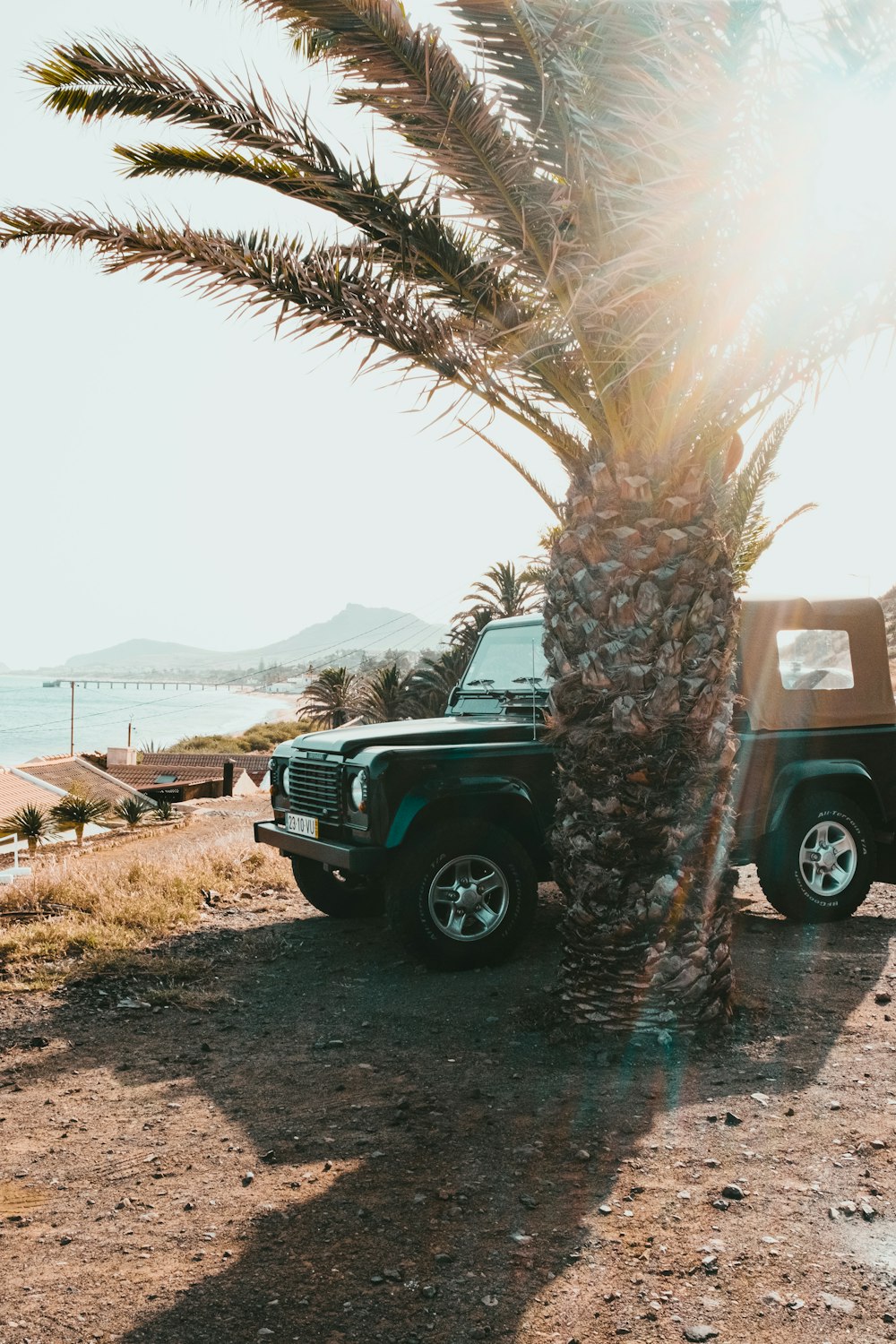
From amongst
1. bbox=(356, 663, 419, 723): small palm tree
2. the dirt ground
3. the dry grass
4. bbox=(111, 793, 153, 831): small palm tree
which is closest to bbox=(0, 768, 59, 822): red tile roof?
bbox=(111, 793, 153, 831): small palm tree

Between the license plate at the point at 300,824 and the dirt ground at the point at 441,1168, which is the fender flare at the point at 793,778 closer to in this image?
the dirt ground at the point at 441,1168

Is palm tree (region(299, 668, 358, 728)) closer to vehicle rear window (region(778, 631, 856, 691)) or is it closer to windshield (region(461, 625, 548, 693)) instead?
windshield (region(461, 625, 548, 693))

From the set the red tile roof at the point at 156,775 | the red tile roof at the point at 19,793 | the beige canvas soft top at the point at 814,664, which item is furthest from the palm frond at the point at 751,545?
the red tile roof at the point at 156,775

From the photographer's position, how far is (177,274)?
570 centimetres

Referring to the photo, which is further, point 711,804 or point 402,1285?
point 711,804

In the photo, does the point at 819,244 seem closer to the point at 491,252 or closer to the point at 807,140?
the point at 807,140

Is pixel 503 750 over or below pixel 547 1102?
over

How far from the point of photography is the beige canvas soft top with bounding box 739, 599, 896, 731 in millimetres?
7246

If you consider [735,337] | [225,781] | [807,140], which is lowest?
[225,781]

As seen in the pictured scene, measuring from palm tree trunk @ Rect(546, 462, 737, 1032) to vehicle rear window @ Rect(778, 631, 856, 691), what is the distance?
8.12 feet

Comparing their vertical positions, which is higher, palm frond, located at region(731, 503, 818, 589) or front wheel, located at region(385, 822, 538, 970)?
palm frond, located at region(731, 503, 818, 589)

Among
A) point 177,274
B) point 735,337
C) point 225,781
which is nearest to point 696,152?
point 735,337

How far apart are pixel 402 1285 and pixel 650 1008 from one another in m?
2.34

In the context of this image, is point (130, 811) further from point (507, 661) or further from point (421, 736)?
point (421, 736)
